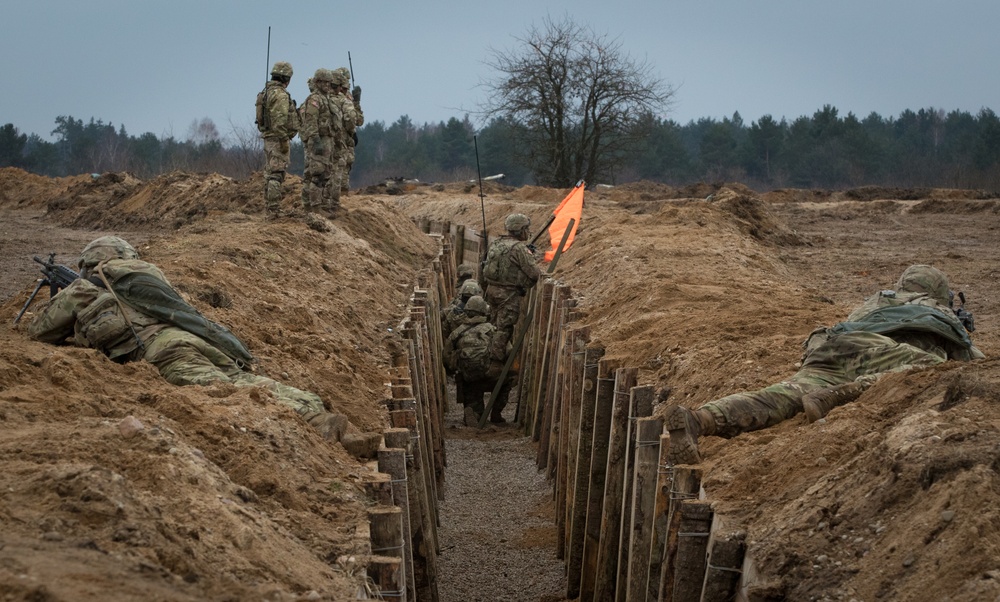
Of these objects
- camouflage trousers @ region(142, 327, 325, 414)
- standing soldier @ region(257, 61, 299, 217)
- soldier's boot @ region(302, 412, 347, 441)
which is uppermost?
standing soldier @ region(257, 61, 299, 217)

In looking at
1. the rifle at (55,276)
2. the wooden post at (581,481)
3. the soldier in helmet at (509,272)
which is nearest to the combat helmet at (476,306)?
the soldier in helmet at (509,272)

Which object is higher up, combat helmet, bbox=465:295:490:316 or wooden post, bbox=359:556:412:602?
combat helmet, bbox=465:295:490:316

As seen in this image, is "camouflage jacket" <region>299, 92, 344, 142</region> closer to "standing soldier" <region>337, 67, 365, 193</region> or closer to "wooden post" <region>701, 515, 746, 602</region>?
"standing soldier" <region>337, 67, 365, 193</region>

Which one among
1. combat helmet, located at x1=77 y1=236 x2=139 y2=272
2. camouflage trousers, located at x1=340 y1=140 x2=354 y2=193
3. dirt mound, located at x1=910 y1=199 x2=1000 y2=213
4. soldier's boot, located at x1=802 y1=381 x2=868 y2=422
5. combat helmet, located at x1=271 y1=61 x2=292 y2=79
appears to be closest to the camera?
soldier's boot, located at x1=802 y1=381 x2=868 y2=422

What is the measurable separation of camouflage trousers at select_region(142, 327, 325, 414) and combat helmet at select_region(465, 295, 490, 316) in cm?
795

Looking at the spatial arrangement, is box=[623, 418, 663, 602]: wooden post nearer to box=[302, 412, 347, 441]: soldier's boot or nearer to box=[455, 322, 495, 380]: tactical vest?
box=[302, 412, 347, 441]: soldier's boot

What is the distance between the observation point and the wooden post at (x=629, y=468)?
748 centimetres

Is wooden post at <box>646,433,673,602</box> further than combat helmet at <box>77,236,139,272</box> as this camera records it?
No

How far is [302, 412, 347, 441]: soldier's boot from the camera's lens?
22.7ft

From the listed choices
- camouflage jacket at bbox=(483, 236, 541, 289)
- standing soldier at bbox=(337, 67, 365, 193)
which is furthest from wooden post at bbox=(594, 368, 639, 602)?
standing soldier at bbox=(337, 67, 365, 193)

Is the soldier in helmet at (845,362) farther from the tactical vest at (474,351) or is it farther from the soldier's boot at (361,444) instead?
the tactical vest at (474,351)

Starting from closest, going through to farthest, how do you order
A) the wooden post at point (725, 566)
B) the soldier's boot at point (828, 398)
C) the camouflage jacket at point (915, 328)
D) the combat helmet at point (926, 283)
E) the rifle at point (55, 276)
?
1. the wooden post at point (725, 566)
2. the soldier's boot at point (828, 398)
3. the camouflage jacket at point (915, 328)
4. the rifle at point (55, 276)
5. the combat helmet at point (926, 283)

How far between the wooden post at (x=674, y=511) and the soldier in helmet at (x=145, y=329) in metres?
2.14

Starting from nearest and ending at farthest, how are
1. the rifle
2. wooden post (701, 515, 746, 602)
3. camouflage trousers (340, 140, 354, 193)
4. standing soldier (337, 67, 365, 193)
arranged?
wooden post (701, 515, 746, 602) → the rifle → standing soldier (337, 67, 365, 193) → camouflage trousers (340, 140, 354, 193)
